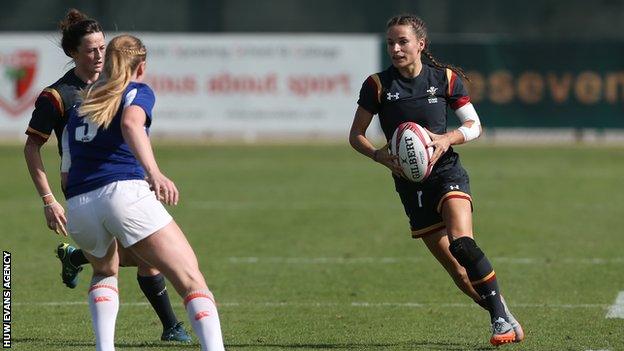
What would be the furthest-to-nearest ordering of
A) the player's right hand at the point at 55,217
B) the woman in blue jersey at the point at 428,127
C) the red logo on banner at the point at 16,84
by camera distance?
the red logo on banner at the point at 16,84
the woman in blue jersey at the point at 428,127
the player's right hand at the point at 55,217

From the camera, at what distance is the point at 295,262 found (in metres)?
11.7

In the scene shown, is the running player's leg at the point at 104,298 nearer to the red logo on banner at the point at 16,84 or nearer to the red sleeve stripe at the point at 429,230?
the red sleeve stripe at the point at 429,230

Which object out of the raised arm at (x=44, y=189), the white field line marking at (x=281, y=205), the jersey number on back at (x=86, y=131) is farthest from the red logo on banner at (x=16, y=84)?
the jersey number on back at (x=86, y=131)

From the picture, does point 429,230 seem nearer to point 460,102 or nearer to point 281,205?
point 460,102

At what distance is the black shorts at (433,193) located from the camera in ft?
25.8

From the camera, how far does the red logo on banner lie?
2623 cm

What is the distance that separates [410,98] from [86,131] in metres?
2.37

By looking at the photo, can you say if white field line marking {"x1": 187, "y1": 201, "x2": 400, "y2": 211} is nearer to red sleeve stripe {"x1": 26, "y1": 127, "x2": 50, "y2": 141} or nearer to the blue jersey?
red sleeve stripe {"x1": 26, "y1": 127, "x2": 50, "y2": 141}

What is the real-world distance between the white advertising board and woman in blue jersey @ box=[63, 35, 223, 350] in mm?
20283

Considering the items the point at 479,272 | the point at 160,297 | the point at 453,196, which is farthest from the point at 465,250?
the point at 160,297

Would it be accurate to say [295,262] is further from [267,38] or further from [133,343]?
[267,38]

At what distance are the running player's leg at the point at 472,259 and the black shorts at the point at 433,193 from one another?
82 mm

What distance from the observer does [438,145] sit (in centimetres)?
763

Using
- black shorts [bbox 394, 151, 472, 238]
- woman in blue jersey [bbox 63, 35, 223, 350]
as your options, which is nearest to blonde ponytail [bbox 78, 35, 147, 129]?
woman in blue jersey [bbox 63, 35, 223, 350]
